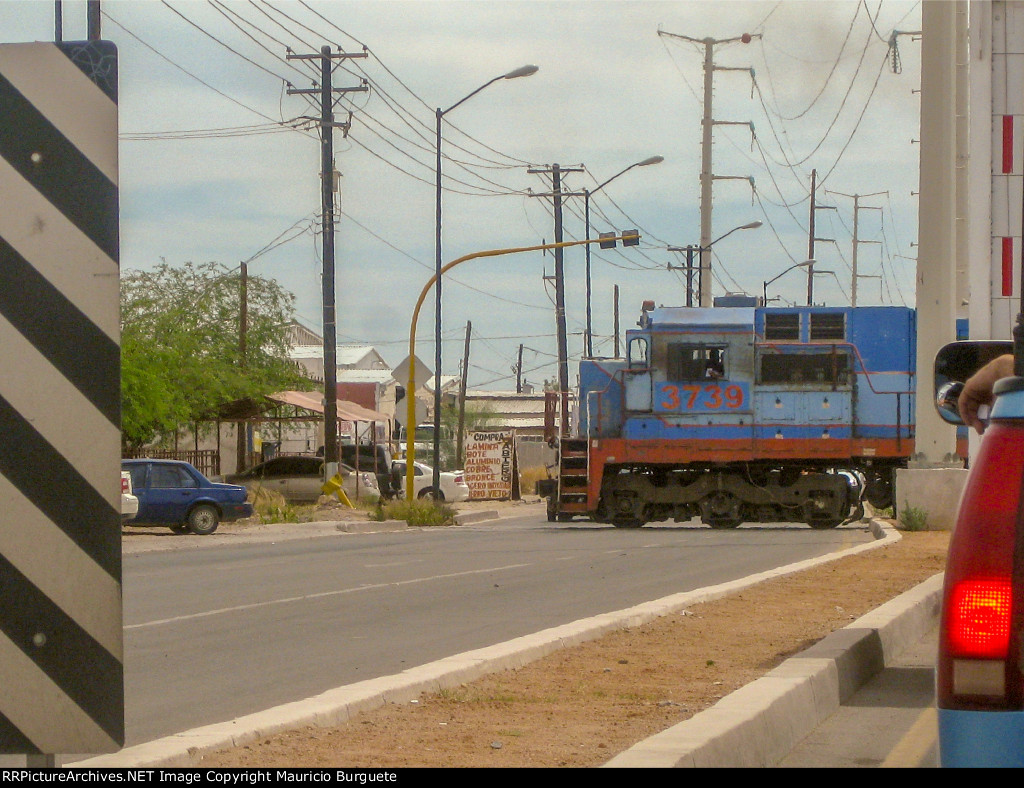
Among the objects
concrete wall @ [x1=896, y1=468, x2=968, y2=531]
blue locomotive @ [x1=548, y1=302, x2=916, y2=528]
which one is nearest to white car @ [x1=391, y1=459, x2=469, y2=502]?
blue locomotive @ [x1=548, y1=302, x2=916, y2=528]

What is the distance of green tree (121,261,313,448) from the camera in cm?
3209

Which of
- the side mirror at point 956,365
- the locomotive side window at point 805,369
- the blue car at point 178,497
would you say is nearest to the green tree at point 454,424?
the locomotive side window at point 805,369

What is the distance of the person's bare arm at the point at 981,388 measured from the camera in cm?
407

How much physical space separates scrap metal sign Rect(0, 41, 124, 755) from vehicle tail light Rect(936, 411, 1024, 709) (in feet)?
6.22

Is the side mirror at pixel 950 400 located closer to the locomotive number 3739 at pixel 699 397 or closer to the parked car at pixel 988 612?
the parked car at pixel 988 612

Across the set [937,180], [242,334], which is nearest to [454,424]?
[242,334]

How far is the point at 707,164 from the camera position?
5053 centimetres

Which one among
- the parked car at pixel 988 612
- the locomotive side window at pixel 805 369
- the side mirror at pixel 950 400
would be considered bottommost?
the parked car at pixel 988 612

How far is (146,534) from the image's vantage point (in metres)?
25.5

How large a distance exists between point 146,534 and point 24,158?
23.4 meters

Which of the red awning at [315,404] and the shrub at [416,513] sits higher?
the red awning at [315,404]

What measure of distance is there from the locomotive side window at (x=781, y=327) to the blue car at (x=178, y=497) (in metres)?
11.2

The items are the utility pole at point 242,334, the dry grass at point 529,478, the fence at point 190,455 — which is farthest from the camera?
the dry grass at point 529,478
